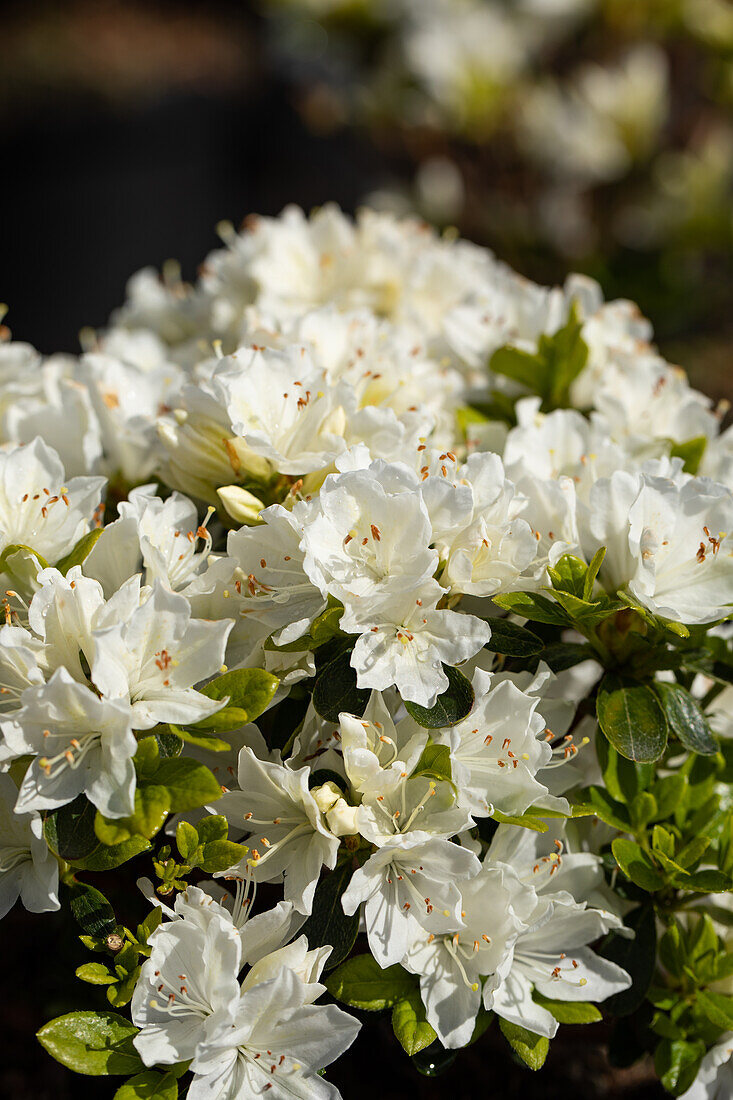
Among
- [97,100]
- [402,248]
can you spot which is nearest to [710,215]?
[402,248]

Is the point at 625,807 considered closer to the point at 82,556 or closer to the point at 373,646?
the point at 373,646

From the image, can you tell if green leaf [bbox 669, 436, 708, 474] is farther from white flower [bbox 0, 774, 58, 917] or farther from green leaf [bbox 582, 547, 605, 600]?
white flower [bbox 0, 774, 58, 917]

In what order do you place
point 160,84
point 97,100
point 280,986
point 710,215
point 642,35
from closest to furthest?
point 280,986
point 710,215
point 642,35
point 97,100
point 160,84

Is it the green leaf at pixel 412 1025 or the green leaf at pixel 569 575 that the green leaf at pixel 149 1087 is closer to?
the green leaf at pixel 412 1025

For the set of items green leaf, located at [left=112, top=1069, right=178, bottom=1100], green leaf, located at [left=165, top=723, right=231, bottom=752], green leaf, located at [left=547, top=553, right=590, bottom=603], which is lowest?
green leaf, located at [left=112, top=1069, right=178, bottom=1100]

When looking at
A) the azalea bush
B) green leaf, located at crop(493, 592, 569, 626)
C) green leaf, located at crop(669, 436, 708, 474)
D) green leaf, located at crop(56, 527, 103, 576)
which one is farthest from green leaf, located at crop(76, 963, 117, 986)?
green leaf, located at crop(669, 436, 708, 474)

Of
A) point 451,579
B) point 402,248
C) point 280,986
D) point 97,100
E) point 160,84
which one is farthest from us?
point 160,84

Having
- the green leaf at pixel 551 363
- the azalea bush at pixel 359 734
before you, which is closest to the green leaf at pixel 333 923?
the azalea bush at pixel 359 734
